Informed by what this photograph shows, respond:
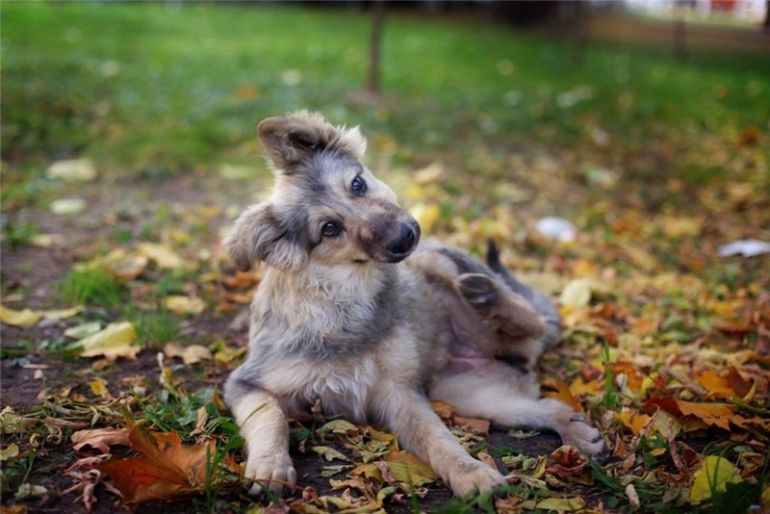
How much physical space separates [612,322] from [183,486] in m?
3.19

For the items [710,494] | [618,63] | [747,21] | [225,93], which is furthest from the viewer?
[618,63]

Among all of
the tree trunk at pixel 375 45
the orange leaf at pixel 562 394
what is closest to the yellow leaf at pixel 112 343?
the orange leaf at pixel 562 394

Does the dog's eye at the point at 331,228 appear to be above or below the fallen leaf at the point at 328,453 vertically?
above

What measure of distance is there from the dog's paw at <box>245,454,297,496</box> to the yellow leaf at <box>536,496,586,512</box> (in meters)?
1.05

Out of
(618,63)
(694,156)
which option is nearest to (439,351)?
(694,156)

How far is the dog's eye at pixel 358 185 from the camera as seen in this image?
3781 mm

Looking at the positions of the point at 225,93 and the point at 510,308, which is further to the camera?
the point at 225,93

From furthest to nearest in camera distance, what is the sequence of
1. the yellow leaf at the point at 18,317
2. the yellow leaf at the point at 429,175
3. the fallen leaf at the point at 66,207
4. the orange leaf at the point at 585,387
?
the yellow leaf at the point at 429,175, the fallen leaf at the point at 66,207, the yellow leaf at the point at 18,317, the orange leaf at the point at 585,387

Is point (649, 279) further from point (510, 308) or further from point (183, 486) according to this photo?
point (183, 486)

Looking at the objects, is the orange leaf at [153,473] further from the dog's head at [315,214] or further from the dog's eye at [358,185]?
the dog's eye at [358,185]

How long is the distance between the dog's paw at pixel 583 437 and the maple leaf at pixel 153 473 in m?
1.70

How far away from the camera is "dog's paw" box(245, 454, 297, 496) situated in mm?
3002

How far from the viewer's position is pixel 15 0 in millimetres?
15672

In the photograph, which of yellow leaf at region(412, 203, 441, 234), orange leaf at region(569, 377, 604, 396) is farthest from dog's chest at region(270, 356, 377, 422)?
yellow leaf at region(412, 203, 441, 234)
